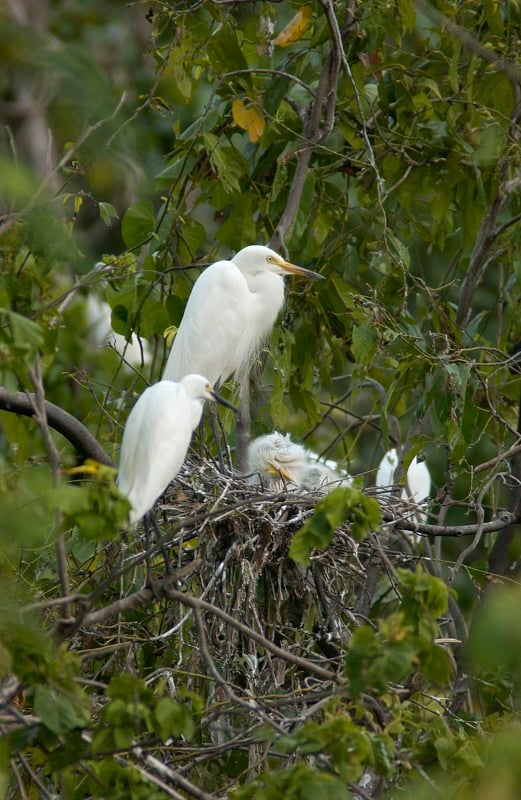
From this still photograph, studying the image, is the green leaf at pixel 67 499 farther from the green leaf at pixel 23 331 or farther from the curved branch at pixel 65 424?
the curved branch at pixel 65 424

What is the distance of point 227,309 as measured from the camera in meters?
3.67

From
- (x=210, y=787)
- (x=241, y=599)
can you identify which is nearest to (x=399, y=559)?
(x=241, y=599)

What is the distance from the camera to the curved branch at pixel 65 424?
2.91 metres

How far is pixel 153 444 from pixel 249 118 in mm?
1468

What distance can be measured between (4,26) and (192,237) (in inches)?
90.8

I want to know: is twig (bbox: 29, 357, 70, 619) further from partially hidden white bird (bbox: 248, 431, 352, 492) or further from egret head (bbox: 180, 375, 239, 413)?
partially hidden white bird (bbox: 248, 431, 352, 492)

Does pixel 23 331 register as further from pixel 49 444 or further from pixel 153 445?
pixel 153 445

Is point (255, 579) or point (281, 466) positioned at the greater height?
point (255, 579)

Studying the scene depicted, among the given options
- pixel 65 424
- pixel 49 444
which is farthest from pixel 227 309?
pixel 49 444

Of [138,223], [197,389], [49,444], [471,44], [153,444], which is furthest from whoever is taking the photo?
[138,223]

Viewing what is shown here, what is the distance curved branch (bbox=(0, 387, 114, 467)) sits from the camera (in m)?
2.91

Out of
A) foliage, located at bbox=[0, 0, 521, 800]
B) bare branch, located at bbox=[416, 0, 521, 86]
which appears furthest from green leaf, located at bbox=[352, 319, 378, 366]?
bare branch, located at bbox=[416, 0, 521, 86]

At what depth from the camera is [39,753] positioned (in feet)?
9.04

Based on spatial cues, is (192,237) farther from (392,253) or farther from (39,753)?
(39,753)
